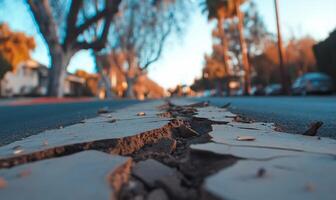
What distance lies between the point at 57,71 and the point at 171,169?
19726 millimetres

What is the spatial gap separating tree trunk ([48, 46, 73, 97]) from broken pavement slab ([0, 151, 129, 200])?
19273 millimetres

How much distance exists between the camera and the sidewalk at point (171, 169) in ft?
5.46

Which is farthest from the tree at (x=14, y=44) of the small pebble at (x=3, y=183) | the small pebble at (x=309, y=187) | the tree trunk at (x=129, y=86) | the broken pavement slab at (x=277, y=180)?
the small pebble at (x=309, y=187)

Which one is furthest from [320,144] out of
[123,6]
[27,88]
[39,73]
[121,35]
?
[39,73]

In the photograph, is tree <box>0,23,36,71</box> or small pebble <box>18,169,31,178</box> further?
tree <box>0,23,36,71</box>

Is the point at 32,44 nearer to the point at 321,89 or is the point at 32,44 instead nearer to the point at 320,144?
the point at 321,89

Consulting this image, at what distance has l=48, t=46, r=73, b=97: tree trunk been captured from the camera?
20.9 metres

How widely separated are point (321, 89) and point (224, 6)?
853 inches

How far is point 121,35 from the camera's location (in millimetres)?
40500

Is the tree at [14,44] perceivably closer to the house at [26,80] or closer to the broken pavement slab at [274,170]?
the house at [26,80]

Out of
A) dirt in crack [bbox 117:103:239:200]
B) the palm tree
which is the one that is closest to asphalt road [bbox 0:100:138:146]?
dirt in crack [bbox 117:103:239:200]

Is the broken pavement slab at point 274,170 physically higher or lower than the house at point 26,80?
lower

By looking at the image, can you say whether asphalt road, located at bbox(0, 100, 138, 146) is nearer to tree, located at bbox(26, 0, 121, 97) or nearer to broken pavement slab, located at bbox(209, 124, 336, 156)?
broken pavement slab, located at bbox(209, 124, 336, 156)

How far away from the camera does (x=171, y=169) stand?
6.93 feet
